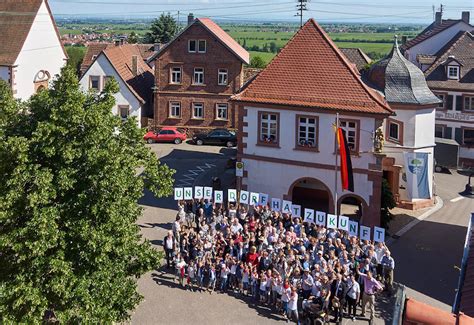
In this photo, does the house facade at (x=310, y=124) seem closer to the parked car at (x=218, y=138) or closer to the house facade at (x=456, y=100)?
the parked car at (x=218, y=138)

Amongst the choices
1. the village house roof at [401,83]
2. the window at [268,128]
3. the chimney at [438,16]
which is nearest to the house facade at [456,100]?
the village house roof at [401,83]

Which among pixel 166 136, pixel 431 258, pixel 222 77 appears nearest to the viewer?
pixel 431 258

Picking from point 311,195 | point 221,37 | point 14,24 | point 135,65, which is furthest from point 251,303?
point 14,24

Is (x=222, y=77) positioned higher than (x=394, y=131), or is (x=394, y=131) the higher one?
(x=222, y=77)

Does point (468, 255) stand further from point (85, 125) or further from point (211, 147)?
point (211, 147)

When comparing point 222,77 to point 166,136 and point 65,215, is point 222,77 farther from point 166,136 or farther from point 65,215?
point 65,215

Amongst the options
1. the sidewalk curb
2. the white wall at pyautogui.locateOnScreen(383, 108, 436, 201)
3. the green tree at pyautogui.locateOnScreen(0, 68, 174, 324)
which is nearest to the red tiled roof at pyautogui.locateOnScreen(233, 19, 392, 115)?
the white wall at pyautogui.locateOnScreen(383, 108, 436, 201)

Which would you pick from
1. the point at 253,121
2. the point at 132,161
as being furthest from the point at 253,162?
the point at 132,161
